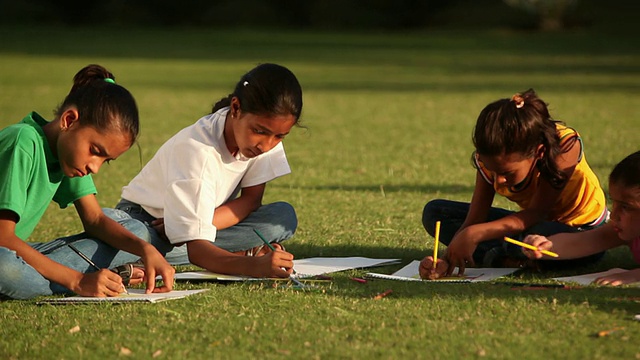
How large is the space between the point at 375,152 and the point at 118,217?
14.7ft

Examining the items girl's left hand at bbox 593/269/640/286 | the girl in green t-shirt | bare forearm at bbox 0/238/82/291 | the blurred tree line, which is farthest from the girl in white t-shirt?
the blurred tree line

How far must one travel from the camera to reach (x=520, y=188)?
15.2 feet

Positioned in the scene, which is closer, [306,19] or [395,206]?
[395,206]

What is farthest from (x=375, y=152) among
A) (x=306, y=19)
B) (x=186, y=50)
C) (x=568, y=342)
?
(x=306, y=19)

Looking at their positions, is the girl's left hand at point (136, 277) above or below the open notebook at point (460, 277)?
below

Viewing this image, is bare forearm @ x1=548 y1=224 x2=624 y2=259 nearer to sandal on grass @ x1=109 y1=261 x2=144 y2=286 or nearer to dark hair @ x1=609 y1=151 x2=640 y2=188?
dark hair @ x1=609 y1=151 x2=640 y2=188

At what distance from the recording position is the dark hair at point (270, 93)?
427 cm

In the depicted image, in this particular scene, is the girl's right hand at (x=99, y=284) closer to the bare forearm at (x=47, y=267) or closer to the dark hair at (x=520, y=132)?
the bare forearm at (x=47, y=267)

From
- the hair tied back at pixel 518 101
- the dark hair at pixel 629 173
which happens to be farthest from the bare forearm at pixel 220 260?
the dark hair at pixel 629 173

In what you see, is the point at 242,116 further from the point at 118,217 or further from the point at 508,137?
the point at 508,137

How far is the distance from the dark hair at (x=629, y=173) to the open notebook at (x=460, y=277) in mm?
614

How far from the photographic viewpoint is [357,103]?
13531 millimetres

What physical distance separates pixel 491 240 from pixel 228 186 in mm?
1200

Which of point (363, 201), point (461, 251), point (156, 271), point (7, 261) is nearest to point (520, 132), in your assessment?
point (461, 251)
